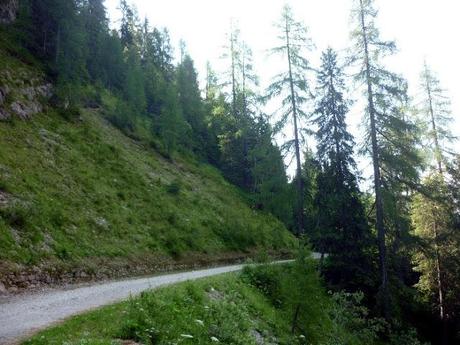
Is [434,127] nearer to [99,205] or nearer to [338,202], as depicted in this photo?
[338,202]

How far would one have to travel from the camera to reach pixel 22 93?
27953 millimetres

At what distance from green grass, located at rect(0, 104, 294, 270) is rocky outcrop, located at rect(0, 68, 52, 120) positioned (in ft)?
2.80

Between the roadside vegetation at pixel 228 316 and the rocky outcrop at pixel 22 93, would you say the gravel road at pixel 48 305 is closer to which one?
the roadside vegetation at pixel 228 316

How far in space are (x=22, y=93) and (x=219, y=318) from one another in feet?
76.8

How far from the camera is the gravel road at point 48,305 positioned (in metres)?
8.95

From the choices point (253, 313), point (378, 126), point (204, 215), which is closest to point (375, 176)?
point (378, 126)

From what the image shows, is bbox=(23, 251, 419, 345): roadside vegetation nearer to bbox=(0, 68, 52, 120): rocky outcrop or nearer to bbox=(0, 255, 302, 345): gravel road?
bbox=(0, 255, 302, 345): gravel road

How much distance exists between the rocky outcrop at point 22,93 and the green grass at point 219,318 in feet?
57.9

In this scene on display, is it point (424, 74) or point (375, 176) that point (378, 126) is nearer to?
point (375, 176)

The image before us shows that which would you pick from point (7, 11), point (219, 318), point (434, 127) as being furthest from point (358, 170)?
point (7, 11)

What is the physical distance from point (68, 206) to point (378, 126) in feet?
62.0

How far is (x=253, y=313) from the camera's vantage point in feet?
53.2

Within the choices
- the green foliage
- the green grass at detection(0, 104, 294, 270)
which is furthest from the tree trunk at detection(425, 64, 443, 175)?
the green grass at detection(0, 104, 294, 270)

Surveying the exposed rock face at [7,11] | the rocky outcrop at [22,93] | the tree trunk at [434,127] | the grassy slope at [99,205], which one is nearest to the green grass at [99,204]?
the grassy slope at [99,205]
